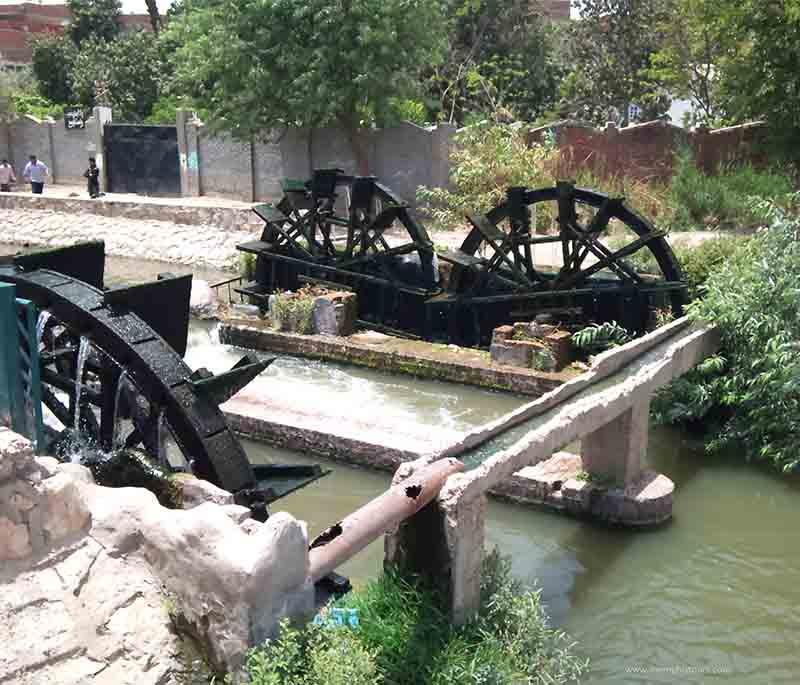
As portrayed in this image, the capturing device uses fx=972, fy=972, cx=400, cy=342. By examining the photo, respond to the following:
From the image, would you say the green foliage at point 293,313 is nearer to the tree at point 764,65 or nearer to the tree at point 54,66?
the tree at point 764,65

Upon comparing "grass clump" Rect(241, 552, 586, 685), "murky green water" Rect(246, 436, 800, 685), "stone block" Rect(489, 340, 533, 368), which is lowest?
"murky green water" Rect(246, 436, 800, 685)

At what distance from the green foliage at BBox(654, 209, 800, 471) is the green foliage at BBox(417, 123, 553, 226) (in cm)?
729

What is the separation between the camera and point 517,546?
25.3ft

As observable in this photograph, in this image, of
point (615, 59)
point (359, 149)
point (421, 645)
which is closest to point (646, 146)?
point (359, 149)

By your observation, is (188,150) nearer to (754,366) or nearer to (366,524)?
(754,366)

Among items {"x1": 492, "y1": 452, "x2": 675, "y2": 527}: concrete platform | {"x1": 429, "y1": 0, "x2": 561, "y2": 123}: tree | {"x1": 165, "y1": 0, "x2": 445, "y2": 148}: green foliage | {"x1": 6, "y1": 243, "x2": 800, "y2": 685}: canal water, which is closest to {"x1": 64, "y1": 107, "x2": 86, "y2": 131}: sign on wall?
{"x1": 165, "y1": 0, "x2": 445, "y2": 148}: green foliage

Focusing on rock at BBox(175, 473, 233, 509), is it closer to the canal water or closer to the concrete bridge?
the concrete bridge

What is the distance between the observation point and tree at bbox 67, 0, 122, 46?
3434cm

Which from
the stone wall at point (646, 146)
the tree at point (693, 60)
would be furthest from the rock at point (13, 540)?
the tree at point (693, 60)

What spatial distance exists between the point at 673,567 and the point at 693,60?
17247mm

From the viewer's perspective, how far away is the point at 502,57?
2723 centimetres

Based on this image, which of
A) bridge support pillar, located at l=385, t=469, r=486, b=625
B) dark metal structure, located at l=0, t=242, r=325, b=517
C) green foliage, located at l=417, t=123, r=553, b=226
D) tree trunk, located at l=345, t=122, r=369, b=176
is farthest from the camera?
tree trunk, located at l=345, t=122, r=369, b=176

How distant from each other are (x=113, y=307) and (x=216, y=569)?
3206mm

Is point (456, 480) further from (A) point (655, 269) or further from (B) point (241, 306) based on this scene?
(B) point (241, 306)
